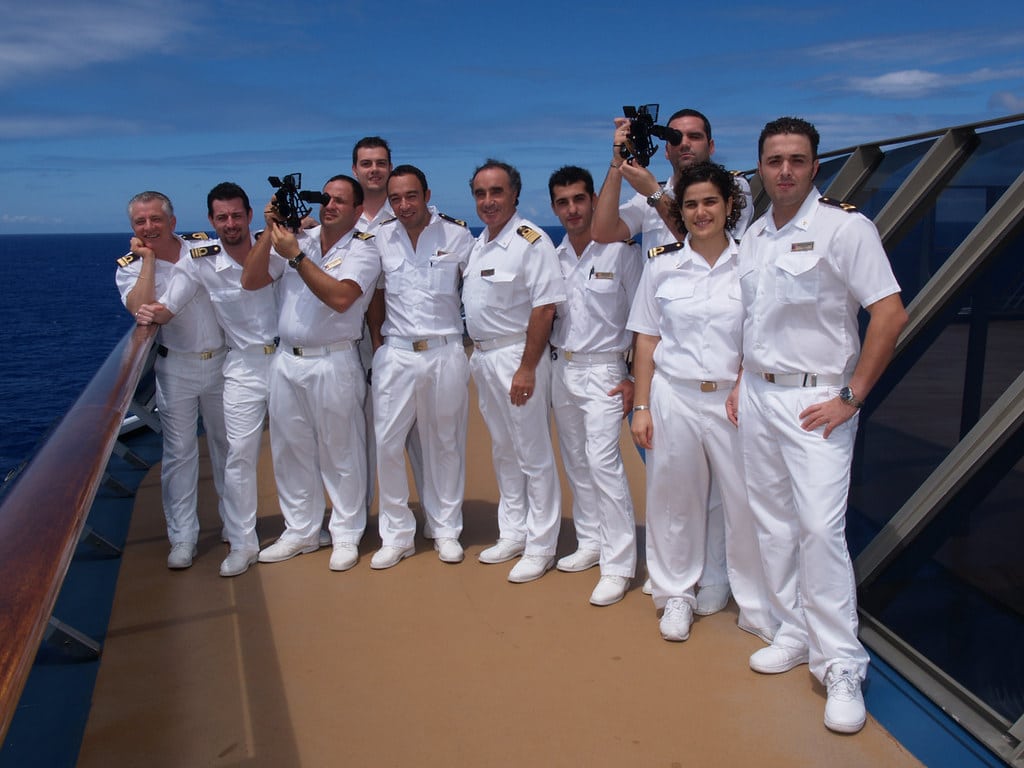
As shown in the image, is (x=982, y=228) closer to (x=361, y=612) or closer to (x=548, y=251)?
(x=548, y=251)

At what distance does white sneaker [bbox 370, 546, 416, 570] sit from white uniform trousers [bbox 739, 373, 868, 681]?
1884 mm

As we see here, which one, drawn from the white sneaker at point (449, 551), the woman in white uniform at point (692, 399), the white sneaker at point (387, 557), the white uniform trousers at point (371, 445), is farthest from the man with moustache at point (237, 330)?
the woman in white uniform at point (692, 399)

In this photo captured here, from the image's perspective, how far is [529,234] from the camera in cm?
395

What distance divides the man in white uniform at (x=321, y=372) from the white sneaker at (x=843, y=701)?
227 cm

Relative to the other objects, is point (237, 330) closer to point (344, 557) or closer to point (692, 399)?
point (344, 557)

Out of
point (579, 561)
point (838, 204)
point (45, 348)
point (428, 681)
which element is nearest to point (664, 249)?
point (838, 204)

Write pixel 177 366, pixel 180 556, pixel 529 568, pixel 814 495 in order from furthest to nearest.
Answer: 1. pixel 177 366
2. pixel 180 556
3. pixel 529 568
4. pixel 814 495

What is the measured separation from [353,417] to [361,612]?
98 cm

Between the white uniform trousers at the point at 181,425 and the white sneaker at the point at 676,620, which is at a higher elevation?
the white uniform trousers at the point at 181,425

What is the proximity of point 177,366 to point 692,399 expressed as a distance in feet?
8.20

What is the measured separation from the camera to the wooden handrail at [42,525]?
126cm

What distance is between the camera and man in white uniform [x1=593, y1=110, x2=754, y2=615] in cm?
361

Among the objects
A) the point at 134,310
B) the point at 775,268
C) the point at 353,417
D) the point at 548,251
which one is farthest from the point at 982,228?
the point at 134,310

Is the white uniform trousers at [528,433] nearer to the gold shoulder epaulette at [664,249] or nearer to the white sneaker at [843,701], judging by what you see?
the gold shoulder epaulette at [664,249]
